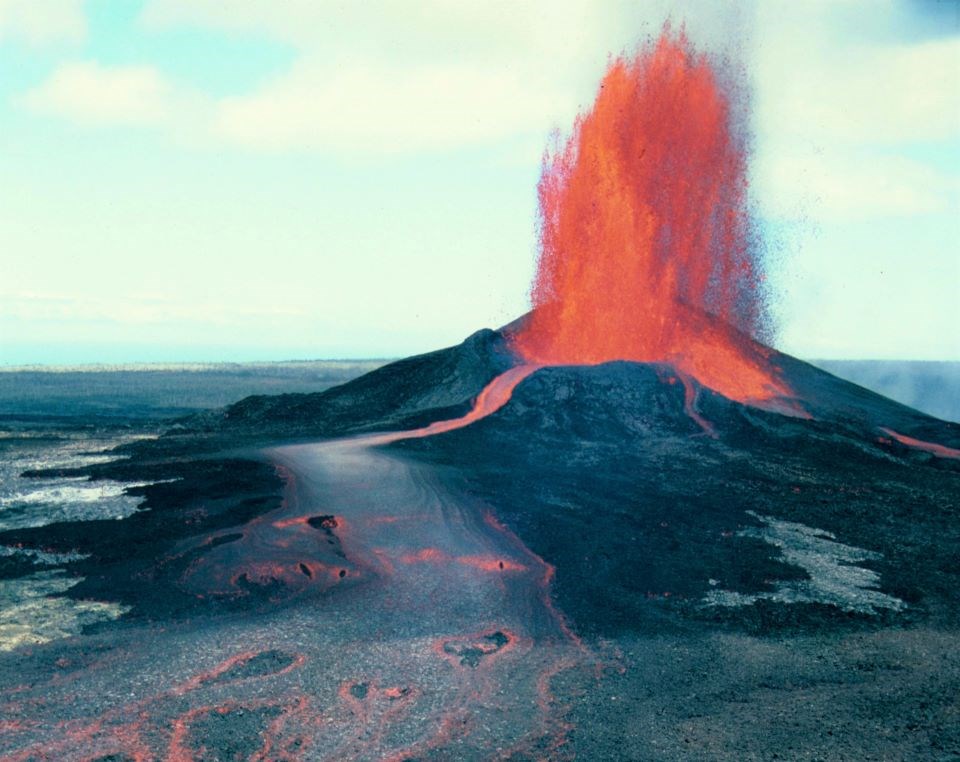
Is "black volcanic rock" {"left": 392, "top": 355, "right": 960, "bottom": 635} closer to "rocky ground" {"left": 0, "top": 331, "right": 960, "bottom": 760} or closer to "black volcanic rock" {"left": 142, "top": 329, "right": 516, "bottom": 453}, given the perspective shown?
"rocky ground" {"left": 0, "top": 331, "right": 960, "bottom": 760}

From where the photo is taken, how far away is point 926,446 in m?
33.8

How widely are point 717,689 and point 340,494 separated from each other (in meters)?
12.3

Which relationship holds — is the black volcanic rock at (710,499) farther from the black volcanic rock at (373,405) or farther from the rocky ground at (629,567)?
the black volcanic rock at (373,405)

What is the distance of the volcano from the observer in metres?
10.1

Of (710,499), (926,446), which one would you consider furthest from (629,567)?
(926,446)

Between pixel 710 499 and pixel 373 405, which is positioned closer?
pixel 710 499

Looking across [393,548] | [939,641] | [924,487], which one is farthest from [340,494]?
[924,487]

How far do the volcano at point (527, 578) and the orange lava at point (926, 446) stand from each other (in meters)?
0.16

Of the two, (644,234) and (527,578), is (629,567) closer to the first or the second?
(527,578)

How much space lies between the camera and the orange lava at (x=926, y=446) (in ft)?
106

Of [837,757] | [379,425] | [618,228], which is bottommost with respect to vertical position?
[837,757]

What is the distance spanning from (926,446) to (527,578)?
24686 mm

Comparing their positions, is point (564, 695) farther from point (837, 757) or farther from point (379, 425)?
point (379, 425)

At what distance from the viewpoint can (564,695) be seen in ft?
35.9
